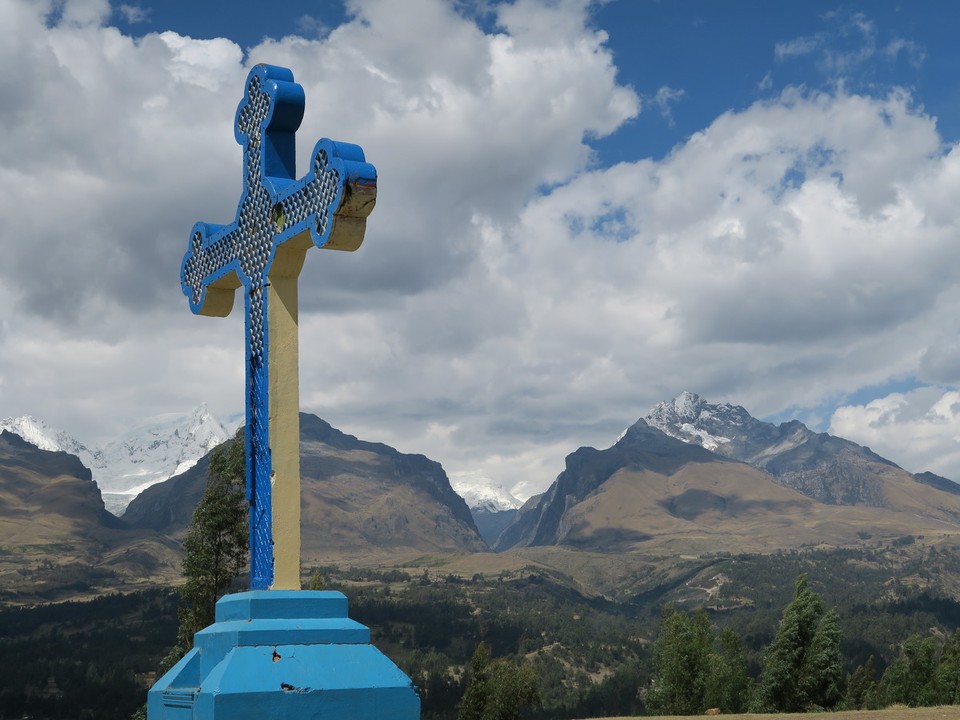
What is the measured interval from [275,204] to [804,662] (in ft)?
244

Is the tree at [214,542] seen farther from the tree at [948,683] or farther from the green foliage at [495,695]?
the tree at [948,683]

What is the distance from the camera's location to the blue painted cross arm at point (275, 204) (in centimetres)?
984

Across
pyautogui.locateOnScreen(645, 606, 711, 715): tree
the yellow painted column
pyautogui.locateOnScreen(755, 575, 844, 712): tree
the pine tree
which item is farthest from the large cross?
the pine tree

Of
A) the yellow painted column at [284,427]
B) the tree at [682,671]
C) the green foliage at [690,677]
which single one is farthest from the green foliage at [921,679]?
the yellow painted column at [284,427]

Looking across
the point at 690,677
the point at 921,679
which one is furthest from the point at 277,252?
the point at 921,679

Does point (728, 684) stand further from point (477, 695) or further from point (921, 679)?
point (477, 695)

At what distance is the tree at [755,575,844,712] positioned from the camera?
7650cm

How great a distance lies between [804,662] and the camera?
7750 cm

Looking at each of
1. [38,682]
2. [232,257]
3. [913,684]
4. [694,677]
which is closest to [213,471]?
[232,257]

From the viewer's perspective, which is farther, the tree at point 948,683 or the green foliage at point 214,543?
the tree at point 948,683

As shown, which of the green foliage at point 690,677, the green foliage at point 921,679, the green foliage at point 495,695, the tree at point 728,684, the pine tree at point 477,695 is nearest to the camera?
the green foliage at point 921,679

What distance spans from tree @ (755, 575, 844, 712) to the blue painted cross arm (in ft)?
232

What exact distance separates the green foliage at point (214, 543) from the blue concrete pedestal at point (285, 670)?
30.8 meters

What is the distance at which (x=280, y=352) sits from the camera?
35.4 ft
